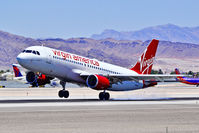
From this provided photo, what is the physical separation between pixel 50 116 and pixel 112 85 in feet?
83.3

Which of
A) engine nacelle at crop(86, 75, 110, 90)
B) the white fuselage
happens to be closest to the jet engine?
the white fuselage

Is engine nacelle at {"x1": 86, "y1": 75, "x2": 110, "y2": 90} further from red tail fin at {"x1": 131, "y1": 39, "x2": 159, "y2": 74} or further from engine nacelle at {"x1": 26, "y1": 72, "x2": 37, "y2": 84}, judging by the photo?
red tail fin at {"x1": 131, "y1": 39, "x2": 159, "y2": 74}

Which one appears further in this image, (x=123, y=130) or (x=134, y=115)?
(x=134, y=115)

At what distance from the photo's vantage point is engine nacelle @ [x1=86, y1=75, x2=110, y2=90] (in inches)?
1854

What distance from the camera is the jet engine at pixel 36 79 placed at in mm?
50219

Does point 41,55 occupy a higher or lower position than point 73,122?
higher

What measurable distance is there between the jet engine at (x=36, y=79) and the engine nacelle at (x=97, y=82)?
6205mm

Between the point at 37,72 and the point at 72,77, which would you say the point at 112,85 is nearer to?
the point at 72,77

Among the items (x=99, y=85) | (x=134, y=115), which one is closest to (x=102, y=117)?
(x=134, y=115)

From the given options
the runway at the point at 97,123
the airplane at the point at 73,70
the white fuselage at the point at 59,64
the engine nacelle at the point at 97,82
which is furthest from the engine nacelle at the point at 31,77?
the runway at the point at 97,123

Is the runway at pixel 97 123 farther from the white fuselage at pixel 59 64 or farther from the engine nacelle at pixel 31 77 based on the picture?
the engine nacelle at pixel 31 77

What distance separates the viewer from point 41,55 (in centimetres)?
4691

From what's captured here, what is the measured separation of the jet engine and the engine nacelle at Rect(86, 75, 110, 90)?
20.4ft

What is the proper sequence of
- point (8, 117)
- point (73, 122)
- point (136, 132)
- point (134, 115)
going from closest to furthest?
point (136, 132) → point (73, 122) → point (8, 117) → point (134, 115)
